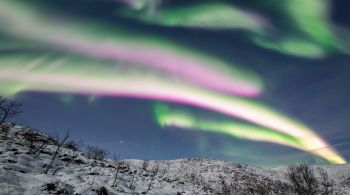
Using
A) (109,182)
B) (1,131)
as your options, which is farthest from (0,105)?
(109,182)

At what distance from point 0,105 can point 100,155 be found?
13.0 meters

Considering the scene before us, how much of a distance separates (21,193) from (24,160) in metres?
4.61

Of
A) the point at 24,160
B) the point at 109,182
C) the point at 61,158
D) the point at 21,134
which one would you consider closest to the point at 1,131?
the point at 21,134

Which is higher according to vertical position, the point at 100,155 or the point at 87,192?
the point at 100,155

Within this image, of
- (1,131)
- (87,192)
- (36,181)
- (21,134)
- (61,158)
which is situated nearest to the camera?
(36,181)

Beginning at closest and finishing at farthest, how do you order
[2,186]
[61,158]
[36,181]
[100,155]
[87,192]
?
1. [2,186]
2. [36,181]
3. [87,192]
4. [61,158]
5. [100,155]

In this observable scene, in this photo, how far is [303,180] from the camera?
138 feet

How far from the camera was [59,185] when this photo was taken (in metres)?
11.9

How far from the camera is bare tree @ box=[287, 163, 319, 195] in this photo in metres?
39.9

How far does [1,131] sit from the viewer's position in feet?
65.7

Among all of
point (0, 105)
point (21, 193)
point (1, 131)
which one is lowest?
point (21, 193)

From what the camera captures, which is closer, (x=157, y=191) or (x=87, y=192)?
(x=87, y=192)

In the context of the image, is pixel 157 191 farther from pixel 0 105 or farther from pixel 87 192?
pixel 0 105

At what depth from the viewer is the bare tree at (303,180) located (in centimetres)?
3991
